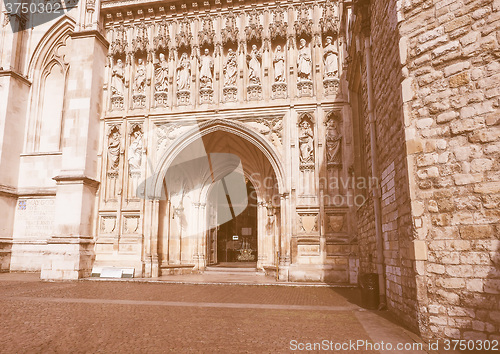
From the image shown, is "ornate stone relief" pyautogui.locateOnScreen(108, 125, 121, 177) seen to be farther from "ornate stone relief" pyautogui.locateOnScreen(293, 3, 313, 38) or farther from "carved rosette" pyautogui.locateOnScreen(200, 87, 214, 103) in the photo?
"ornate stone relief" pyautogui.locateOnScreen(293, 3, 313, 38)

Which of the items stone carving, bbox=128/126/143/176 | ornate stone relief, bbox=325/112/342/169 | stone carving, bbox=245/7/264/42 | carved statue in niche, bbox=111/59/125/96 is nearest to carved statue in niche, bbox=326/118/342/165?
ornate stone relief, bbox=325/112/342/169

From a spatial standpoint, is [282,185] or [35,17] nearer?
[282,185]

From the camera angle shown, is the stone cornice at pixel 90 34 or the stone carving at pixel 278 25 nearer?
the stone carving at pixel 278 25

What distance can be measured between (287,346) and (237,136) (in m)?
10.1

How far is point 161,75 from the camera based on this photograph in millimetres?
13875

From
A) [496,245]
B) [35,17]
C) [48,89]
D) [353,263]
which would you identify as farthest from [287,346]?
[35,17]

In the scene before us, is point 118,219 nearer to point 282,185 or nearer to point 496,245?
point 282,185

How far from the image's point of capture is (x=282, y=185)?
487 inches

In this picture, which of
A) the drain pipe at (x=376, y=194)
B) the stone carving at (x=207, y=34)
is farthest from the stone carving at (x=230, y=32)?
the drain pipe at (x=376, y=194)

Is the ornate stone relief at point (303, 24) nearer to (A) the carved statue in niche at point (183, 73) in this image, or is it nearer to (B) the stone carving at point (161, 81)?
(A) the carved statue in niche at point (183, 73)

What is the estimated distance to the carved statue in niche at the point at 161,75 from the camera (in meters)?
13.8

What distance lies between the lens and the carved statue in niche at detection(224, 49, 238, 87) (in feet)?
43.7

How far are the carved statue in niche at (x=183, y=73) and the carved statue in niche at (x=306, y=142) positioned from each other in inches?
177

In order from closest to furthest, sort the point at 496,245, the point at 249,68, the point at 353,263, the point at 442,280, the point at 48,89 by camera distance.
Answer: the point at 496,245
the point at 442,280
the point at 353,263
the point at 249,68
the point at 48,89
